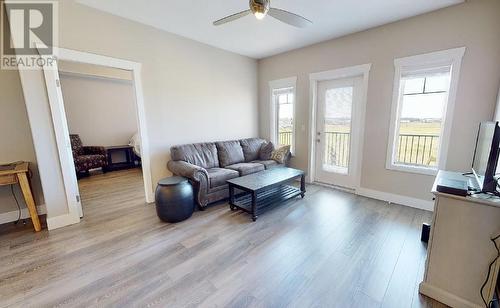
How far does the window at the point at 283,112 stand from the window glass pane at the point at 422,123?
1.94 metres

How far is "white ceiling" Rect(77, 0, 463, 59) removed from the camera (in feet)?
8.27

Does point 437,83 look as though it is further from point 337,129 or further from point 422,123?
point 337,129

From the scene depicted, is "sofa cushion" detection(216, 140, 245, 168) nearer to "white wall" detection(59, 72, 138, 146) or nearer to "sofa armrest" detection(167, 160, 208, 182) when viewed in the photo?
"sofa armrest" detection(167, 160, 208, 182)

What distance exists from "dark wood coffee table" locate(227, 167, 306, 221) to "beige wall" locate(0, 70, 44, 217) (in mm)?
2744

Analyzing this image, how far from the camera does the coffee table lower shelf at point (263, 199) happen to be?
9.68 ft

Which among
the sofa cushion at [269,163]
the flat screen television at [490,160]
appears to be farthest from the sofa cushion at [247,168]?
the flat screen television at [490,160]

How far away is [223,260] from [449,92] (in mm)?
3452

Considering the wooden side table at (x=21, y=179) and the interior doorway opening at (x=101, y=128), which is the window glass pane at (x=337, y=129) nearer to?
the interior doorway opening at (x=101, y=128)

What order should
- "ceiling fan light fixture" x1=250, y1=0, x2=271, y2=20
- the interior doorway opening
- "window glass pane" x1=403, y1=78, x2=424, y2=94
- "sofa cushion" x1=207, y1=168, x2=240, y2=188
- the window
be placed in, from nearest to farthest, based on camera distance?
"ceiling fan light fixture" x1=250, y1=0, x2=271, y2=20 → "window glass pane" x1=403, y1=78, x2=424, y2=94 → "sofa cushion" x1=207, y1=168, x2=240, y2=188 → the window → the interior doorway opening

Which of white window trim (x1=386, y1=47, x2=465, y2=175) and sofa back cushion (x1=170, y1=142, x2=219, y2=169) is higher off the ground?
white window trim (x1=386, y1=47, x2=465, y2=175)

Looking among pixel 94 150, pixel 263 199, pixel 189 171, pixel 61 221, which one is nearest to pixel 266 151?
pixel 263 199

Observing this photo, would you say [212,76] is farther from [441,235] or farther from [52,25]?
[441,235]

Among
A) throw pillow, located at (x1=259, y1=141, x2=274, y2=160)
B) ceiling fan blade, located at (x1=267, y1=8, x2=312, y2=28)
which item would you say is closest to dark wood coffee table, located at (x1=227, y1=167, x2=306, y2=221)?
throw pillow, located at (x1=259, y1=141, x2=274, y2=160)

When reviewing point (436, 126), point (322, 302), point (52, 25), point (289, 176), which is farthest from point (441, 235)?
point (52, 25)
